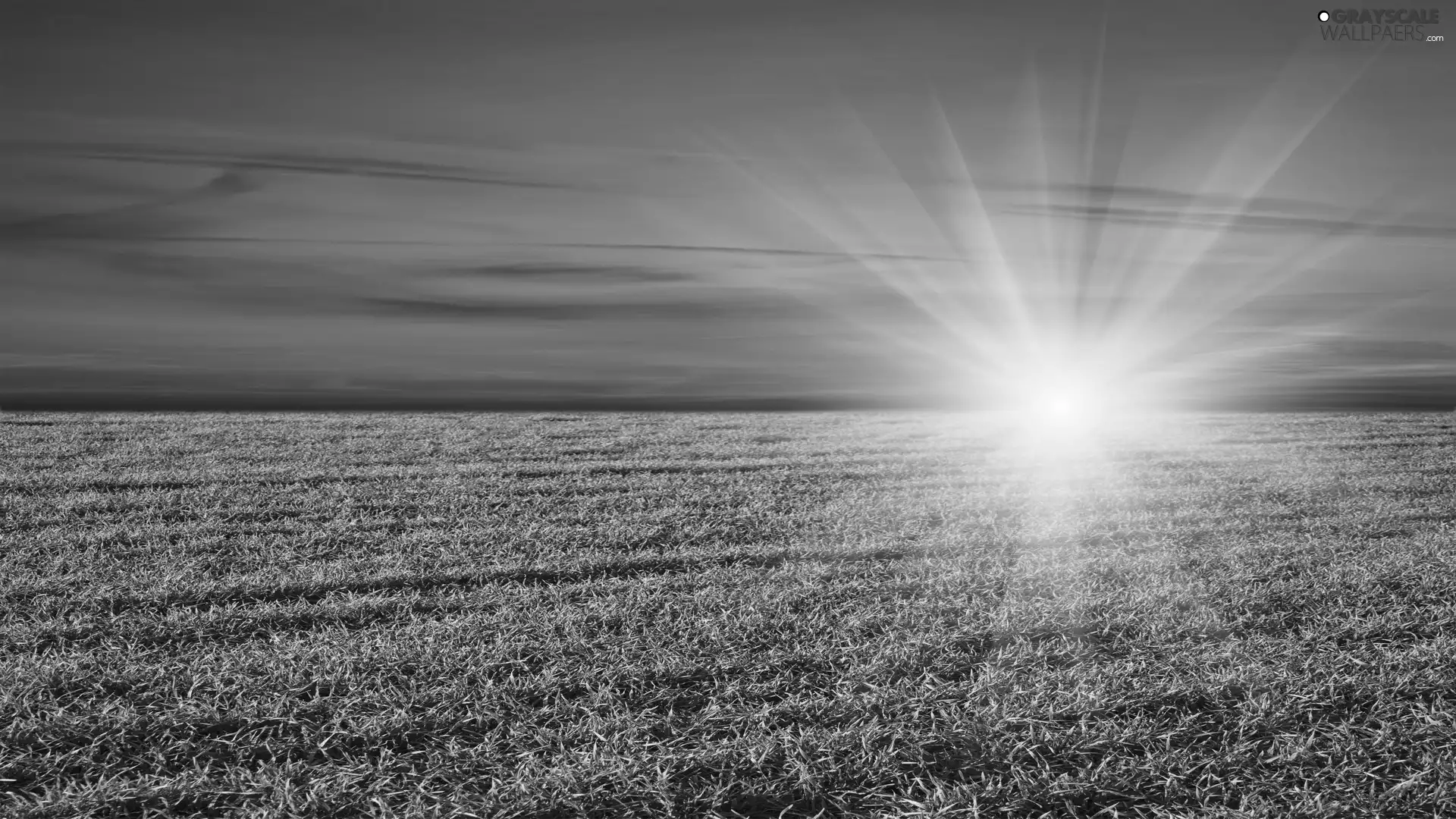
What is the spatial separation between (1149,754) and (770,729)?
119 cm

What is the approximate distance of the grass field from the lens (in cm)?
257

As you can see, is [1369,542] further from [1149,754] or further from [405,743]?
[405,743]

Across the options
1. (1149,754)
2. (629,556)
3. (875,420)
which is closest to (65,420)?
(629,556)

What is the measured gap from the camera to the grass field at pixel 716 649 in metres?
2.57

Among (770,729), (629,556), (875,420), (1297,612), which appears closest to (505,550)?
(629,556)

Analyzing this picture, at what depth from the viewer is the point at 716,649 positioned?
3.46m

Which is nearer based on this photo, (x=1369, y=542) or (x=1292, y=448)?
(x=1369, y=542)

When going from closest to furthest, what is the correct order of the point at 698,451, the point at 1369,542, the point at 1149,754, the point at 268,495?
the point at 1149,754 → the point at 1369,542 → the point at 268,495 → the point at 698,451

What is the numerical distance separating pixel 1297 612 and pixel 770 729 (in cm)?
274

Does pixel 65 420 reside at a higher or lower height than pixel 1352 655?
higher

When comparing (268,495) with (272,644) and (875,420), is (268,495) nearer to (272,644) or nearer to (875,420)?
(272,644)

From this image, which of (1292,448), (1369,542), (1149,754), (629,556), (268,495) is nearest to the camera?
(1149,754)

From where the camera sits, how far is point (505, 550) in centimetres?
494

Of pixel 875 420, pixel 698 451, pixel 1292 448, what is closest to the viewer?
pixel 698 451
